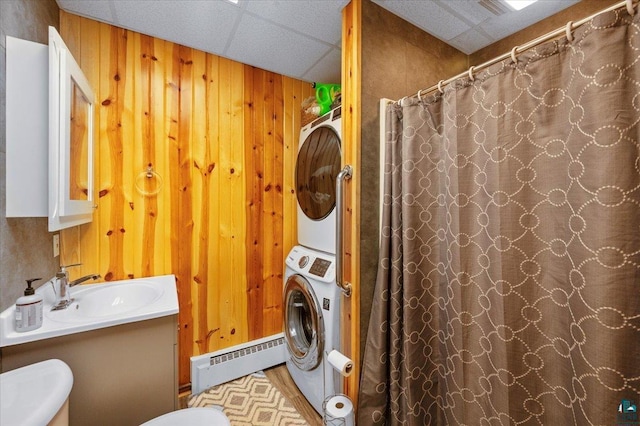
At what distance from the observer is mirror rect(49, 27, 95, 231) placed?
1.04 m

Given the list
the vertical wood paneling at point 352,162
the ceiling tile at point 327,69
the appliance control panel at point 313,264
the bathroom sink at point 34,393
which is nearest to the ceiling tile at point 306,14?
the vertical wood paneling at point 352,162

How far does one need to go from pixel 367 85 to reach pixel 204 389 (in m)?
2.29

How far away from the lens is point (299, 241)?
2.18m

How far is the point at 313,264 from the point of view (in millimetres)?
1741

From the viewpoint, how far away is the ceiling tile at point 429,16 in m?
1.44

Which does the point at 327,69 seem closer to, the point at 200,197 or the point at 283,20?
the point at 283,20

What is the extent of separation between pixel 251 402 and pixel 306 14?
251 cm

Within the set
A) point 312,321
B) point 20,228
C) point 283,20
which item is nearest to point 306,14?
point 283,20

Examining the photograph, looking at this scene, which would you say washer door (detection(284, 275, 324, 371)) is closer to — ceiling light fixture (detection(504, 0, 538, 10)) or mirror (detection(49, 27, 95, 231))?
mirror (detection(49, 27, 95, 231))

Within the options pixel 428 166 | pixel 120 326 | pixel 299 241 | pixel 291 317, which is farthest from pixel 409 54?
pixel 120 326

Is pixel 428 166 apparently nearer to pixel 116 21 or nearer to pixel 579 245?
pixel 579 245

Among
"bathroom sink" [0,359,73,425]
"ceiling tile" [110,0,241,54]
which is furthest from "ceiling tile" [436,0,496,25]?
"bathroom sink" [0,359,73,425]

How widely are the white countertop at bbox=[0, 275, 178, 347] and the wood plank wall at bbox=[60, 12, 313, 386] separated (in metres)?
0.29

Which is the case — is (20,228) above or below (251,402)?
above
